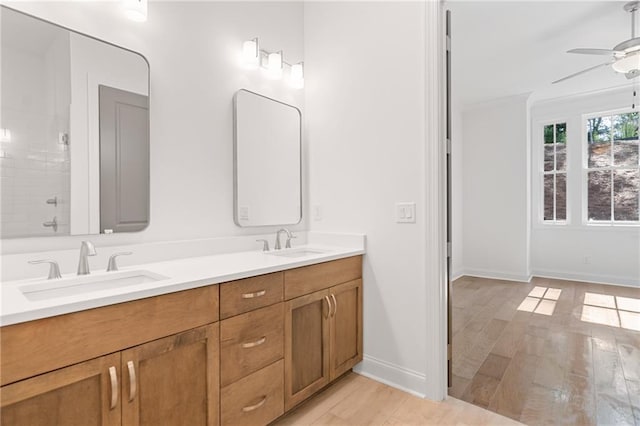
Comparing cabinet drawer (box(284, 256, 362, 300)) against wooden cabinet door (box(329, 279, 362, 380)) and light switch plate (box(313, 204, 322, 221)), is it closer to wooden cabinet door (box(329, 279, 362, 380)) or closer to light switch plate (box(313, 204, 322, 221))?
wooden cabinet door (box(329, 279, 362, 380))

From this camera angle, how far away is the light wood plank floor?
172 centimetres

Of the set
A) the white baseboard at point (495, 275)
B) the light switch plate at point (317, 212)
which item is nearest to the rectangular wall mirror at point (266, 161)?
the light switch plate at point (317, 212)

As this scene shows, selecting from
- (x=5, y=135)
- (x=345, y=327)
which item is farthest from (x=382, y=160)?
(x=5, y=135)

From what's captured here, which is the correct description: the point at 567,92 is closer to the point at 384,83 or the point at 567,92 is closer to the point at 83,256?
the point at 384,83

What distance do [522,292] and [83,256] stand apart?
189 inches

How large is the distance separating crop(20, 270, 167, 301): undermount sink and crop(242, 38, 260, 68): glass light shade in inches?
58.3

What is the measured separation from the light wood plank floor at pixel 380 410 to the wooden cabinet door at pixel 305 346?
109 mm

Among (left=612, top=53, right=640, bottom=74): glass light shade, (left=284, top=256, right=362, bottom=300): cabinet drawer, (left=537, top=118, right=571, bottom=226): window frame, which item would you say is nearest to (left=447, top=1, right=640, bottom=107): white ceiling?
(left=612, top=53, right=640, bottom=74): glass light shade

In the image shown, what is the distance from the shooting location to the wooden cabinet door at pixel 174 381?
1.11m

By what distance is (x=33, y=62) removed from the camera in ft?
4.45

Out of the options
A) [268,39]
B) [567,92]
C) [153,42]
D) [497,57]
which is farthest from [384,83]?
[567,92]

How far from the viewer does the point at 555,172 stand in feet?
17.0

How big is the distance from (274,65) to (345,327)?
1852mm

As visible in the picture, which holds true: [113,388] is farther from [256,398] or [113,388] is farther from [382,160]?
[382,160]
